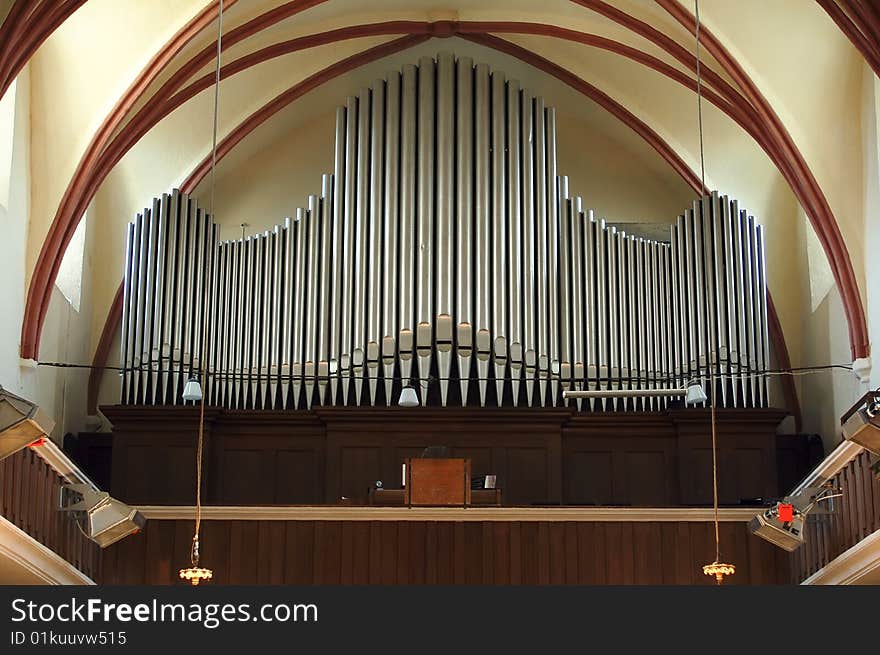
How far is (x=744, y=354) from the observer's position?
19469mm

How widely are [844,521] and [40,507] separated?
7510mm

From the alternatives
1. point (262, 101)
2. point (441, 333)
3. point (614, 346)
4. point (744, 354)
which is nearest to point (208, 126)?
point (262, 101)

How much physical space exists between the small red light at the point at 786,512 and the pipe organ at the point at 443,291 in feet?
12.5

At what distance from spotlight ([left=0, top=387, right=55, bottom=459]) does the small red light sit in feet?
22.8

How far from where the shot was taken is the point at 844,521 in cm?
1554

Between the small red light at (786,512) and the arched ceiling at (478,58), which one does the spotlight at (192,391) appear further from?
the small red light at (786,512)

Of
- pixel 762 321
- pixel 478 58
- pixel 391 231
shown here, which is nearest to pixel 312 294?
pixel 391 231

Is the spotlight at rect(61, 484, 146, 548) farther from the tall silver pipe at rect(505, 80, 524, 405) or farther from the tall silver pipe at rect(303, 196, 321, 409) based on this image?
the tall silver pipe at rect(505, 80, 524, 405)

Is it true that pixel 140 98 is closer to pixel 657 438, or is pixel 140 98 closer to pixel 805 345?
pixel 657 438

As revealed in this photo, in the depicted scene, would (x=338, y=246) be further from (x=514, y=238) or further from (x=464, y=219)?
(x=514, y=238)

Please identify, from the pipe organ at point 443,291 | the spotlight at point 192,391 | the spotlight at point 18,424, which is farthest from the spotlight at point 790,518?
the spotlight at point 18,424

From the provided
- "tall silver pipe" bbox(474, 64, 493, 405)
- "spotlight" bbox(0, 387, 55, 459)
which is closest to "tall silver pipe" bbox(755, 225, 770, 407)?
"tall silver pipe" bbox(474, 64, 493, 405)

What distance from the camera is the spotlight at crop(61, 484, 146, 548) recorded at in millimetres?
15562

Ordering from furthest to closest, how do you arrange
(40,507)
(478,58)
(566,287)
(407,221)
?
(478,58), (407,221), (566,287), (40,507)
